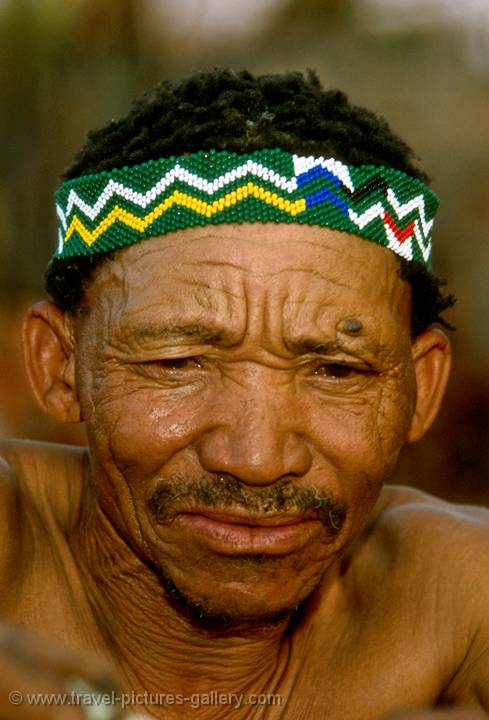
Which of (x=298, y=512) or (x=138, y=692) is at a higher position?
(x=298, y=512)

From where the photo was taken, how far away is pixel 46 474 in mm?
3164

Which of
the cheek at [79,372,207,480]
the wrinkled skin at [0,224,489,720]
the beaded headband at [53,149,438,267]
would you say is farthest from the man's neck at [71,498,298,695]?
the beaded headband at [53,149,438,267]

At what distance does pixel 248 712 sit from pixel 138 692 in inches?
13.0

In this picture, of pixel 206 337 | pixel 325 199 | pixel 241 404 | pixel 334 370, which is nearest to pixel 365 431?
pixel 334 370

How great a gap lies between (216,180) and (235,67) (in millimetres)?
6733

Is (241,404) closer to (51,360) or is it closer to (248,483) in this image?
(248,483)

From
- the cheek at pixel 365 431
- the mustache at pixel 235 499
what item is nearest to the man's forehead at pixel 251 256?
the cheek at pixel 365 431

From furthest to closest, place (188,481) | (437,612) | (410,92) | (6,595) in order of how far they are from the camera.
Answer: (410,92) < (437,612) < (6,595) < (188,481)

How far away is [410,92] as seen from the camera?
8.73 m

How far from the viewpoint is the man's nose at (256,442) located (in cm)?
247

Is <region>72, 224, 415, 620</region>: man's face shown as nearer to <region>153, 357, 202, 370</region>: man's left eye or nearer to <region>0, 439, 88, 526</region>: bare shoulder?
<region>153, 357, 202, 370</region>: man's left eye

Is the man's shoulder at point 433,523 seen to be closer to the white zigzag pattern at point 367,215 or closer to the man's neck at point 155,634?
the man's neck at point 155,634

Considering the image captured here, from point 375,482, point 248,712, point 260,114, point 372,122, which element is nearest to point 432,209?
point 372,122

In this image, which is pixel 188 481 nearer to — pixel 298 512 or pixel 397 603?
pixel 298 512
